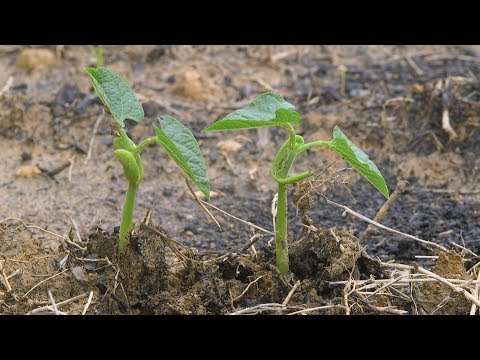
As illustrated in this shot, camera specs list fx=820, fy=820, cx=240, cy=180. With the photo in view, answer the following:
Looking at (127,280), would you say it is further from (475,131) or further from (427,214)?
(475,131)

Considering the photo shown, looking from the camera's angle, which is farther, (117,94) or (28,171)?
(28,171)

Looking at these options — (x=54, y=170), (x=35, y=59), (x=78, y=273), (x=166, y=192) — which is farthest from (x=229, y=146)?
(x=78, y=273)

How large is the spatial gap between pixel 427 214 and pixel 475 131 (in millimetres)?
582

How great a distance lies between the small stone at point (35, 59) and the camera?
11.5 feet

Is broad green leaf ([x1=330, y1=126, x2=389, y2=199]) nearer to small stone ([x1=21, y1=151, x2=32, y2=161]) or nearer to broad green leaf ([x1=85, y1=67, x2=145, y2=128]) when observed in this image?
broad green leaf ([x1=85, y1=67, x2=145, y2=128])

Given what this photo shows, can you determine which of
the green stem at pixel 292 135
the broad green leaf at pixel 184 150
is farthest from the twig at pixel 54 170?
the green stem at pixel 292 135

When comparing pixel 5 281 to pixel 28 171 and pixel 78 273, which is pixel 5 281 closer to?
pixel 78 273

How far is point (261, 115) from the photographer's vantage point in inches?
68.5

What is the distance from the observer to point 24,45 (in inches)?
145

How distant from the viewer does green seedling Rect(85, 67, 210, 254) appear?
1.72 m

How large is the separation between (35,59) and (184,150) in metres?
1.98

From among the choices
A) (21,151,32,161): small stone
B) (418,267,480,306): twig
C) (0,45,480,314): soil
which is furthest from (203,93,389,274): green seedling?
(21,151,32,161): small stone

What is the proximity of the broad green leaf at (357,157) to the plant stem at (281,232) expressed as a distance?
164 mm

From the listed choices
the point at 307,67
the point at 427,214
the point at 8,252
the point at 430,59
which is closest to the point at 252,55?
the point at 307,67
